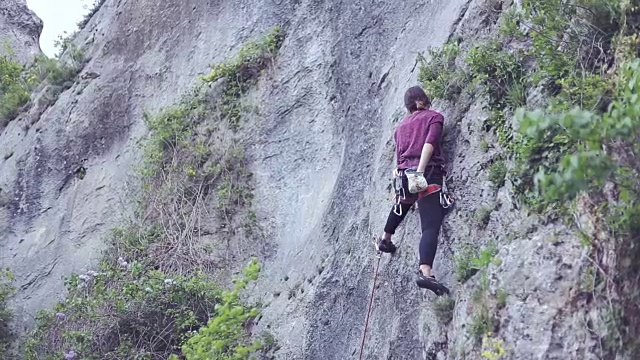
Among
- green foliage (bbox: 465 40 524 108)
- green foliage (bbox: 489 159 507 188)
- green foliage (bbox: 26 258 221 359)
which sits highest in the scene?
green foliage (bbox: 465 40 524 108)

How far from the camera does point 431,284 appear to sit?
726 cm

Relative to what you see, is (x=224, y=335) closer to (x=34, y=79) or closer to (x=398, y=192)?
(x=398, y=192)

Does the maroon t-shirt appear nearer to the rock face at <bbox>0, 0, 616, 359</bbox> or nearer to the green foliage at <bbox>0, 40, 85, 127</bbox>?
the rock face at <bbox>0, 0, 616, 359</bbox>

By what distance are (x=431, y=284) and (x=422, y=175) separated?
39.0 inches

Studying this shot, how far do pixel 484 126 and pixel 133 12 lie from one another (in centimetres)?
973

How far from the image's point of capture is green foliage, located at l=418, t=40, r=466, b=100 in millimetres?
8539

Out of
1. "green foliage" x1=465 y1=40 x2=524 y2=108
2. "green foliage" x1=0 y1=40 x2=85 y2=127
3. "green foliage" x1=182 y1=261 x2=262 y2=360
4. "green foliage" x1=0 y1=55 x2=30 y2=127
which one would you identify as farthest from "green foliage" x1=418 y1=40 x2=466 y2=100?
"green foliage" x1=0 y1=55 x2=30 y2=127

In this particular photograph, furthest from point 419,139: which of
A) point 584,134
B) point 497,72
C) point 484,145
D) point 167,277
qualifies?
point 167,277

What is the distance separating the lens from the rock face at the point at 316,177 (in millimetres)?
6766

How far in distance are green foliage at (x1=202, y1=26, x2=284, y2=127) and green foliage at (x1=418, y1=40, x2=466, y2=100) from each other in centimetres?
417

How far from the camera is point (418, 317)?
25.2 ft

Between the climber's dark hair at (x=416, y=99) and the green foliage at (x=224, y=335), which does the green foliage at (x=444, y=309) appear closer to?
the climber's dark hair at (x=416, y=99)

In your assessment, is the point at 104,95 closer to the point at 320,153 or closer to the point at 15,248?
the point at 15,248

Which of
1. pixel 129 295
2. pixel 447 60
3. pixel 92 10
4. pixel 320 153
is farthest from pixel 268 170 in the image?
pixel 92 10
